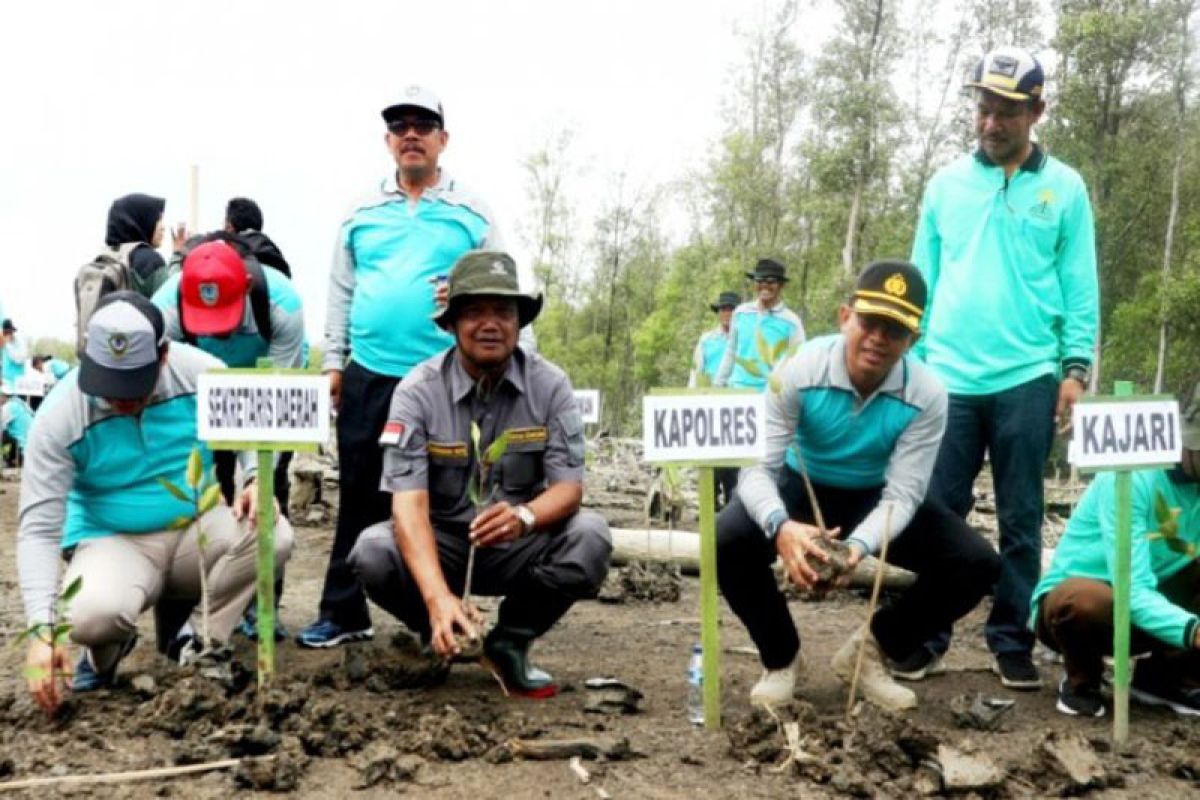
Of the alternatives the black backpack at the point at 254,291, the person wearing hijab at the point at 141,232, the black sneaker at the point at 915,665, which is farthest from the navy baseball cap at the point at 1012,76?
the person wearing hijab at the point at 141,232

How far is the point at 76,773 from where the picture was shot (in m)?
2.76

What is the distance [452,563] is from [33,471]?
1355 millimetres

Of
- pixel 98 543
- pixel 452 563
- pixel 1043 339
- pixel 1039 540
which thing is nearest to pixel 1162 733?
pixel 1039 540

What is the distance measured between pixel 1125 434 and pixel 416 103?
2.72 m

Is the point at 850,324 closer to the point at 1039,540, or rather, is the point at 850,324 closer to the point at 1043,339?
the point at 1043,339

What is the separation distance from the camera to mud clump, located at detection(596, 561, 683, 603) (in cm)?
566

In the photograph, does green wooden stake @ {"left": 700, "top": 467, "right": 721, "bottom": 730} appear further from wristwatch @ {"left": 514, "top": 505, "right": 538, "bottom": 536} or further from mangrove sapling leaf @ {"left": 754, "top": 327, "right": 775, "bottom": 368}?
wristwatch @ {"left": 514, "top": 505, "right": 538, "bottom": 536}

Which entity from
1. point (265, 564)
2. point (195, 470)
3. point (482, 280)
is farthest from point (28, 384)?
point (482, 280)

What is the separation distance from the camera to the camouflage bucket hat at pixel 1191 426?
3.34m

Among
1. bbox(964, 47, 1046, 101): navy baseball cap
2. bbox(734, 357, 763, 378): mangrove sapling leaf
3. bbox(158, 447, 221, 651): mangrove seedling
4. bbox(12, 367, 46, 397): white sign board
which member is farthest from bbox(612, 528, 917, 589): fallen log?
bbox(12, 367, 46, 397): white sign board

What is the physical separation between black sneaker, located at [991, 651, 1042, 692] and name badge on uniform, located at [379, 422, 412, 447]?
234 cm

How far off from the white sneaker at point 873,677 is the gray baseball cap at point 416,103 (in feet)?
8.09

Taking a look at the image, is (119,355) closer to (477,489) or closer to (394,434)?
(394,434)

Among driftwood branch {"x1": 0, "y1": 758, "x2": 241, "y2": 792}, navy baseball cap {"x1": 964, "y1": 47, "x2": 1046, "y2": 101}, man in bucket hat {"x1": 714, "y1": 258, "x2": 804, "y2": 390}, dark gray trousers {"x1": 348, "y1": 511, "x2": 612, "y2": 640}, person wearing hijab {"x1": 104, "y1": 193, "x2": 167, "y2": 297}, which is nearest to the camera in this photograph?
driftwood branch {"x1": 0, "y1": 758, "x2": 241, "y2": 792}
